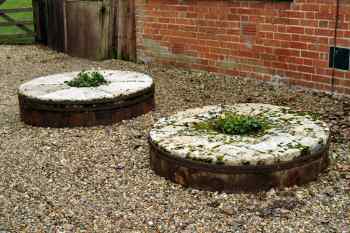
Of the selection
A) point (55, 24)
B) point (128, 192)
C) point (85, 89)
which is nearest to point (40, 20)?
point (55, 24)

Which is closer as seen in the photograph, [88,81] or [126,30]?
[88,81]

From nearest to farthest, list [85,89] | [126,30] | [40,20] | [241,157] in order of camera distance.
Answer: [241,157] < [85,89] < [126,30] < [40,20]

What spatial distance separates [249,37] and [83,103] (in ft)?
7.88

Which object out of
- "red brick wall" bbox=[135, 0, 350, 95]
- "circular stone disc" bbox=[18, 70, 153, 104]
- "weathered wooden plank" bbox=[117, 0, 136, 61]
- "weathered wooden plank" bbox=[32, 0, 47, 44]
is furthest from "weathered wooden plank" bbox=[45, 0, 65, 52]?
"circular stone disc" bbox=[18, 70, 153, 104]

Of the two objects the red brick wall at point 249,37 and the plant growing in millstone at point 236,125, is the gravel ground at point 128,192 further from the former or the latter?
the plant growing in millstone at point 236,125

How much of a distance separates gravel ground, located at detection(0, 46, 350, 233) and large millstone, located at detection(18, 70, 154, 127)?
92 mm

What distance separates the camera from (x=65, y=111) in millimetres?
5039

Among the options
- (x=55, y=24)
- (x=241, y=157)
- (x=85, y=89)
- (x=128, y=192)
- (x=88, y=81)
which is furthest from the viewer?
(x=55, y=24)

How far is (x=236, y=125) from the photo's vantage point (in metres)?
3.96

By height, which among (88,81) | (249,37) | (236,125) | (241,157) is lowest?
(241,157)

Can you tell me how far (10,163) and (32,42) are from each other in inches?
276

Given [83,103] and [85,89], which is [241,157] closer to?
[83,103]

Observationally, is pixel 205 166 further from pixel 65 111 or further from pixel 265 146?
pixel 65 111

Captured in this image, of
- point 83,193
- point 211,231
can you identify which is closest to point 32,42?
point 83,193
